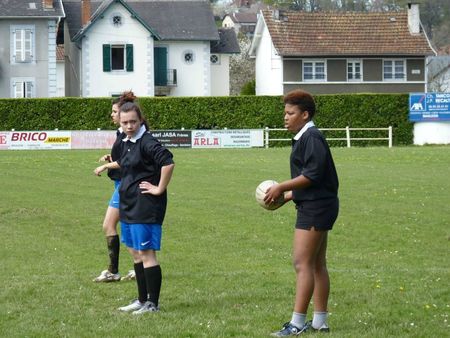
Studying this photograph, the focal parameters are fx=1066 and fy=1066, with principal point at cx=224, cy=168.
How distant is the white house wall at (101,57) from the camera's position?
6831 centimetres

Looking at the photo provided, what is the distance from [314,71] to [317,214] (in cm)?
6100

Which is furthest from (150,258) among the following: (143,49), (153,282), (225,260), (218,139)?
(143,49)

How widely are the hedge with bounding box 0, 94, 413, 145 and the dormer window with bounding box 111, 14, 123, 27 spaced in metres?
14.4

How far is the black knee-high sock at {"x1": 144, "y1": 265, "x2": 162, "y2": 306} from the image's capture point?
974 cm

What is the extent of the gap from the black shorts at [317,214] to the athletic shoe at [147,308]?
1868mm

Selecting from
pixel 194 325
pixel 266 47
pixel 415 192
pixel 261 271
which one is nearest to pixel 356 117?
pixel 266 47

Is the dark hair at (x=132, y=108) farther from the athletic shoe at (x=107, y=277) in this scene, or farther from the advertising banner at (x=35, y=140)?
the advertising banner at (x=35, y=140)

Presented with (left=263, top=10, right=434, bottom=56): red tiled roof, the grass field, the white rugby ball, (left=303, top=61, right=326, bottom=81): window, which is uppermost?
(left=263, top=10, right=434, bottom=56): red tiled roof

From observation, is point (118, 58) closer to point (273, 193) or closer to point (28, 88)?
point (28, 88)

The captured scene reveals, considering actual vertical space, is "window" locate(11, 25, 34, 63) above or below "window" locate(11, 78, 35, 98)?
above

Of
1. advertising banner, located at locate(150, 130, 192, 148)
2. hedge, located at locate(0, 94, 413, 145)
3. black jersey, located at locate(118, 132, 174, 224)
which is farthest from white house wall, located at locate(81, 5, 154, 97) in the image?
black jersey, located at locate(118, 132, 174, 224)

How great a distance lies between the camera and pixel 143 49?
227ft

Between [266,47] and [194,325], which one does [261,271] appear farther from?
[266,47]

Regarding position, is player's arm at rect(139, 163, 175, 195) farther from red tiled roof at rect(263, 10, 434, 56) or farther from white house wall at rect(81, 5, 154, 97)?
white house wall at rect(81, 5, 154, 97)
